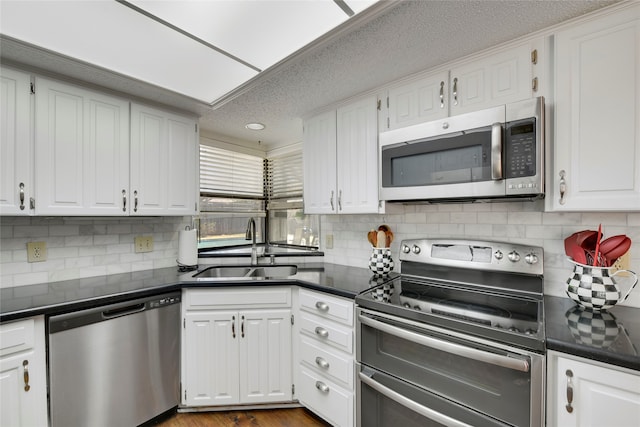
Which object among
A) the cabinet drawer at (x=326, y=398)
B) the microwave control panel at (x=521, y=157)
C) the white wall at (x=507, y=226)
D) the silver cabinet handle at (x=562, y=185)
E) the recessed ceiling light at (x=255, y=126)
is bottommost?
the cabinet drawer at (x=326, y=398)

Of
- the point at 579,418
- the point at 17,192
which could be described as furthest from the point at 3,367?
the point at 579,418

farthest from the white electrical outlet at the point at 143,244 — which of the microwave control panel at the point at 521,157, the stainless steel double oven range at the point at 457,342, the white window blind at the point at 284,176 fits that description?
the microwave control panel at the point at 521,157

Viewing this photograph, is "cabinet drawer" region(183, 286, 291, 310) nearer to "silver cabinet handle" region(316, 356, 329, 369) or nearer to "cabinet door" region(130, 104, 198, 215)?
"silver cabinet handle" region(316, 356, 329, 369)

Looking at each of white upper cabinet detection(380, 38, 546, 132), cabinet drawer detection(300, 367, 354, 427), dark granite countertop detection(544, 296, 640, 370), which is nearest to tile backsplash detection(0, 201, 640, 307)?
dark granite countertop detection(544, 296, 640, 370)

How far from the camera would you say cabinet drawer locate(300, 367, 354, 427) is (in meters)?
1.67

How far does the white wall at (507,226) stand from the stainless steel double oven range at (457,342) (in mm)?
91

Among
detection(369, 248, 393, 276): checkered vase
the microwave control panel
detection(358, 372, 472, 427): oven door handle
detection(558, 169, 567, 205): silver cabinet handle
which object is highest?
the microwave control panel

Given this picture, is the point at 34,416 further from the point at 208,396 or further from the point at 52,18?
the point at 52,18

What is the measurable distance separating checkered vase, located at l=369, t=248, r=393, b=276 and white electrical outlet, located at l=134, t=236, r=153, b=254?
5.98ft

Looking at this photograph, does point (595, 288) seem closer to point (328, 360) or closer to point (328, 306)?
point (328, 306)

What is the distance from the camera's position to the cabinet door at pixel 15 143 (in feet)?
5.01

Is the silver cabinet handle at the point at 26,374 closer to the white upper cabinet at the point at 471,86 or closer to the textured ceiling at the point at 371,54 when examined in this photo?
the textured ceiling at the point at 371,54

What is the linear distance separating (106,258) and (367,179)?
203 centimetres

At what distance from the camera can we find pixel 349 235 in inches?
98.0
